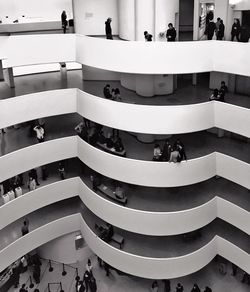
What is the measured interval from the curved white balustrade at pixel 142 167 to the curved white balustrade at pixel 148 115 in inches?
61.8

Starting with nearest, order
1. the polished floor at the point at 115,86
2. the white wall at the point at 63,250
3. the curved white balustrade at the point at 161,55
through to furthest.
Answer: the curved white balustrade at the point at 161,55
the polished floor at the point at 115,86
the white wall at the point at 63,250

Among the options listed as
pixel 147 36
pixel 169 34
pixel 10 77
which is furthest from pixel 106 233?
pixel 169 34

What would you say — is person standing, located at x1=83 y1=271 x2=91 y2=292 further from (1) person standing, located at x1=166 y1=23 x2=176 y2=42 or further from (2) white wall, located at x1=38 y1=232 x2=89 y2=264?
(1) person standing, located at x1=166 y1=23 x2=176 y2=42

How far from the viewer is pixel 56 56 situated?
20031mm

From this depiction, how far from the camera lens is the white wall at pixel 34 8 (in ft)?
84.9

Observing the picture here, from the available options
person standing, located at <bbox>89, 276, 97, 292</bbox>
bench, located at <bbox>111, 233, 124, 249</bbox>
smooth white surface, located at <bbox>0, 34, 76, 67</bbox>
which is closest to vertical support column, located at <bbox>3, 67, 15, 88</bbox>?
smooth white surface, located at <bbox>0, 34, 76, 67</bbox>

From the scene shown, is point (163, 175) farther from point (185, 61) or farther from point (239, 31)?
point (239, 31)

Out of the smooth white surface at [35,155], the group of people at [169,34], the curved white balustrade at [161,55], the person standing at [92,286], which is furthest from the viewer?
the person standing at [92,286]

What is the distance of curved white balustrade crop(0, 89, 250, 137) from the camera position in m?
17.1

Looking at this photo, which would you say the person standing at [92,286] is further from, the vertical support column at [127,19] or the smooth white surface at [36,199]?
the vertical support column at [127,19]

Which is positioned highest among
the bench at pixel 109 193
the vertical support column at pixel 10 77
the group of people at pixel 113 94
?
the vertical support column at pixel 10 77

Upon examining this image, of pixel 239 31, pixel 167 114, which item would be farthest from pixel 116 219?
pixel 239 31

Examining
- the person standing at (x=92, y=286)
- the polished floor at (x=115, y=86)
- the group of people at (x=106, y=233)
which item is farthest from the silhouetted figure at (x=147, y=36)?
the person standing at (x=92, y=286)

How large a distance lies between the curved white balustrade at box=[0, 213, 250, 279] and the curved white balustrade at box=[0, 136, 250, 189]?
12.6 feet
